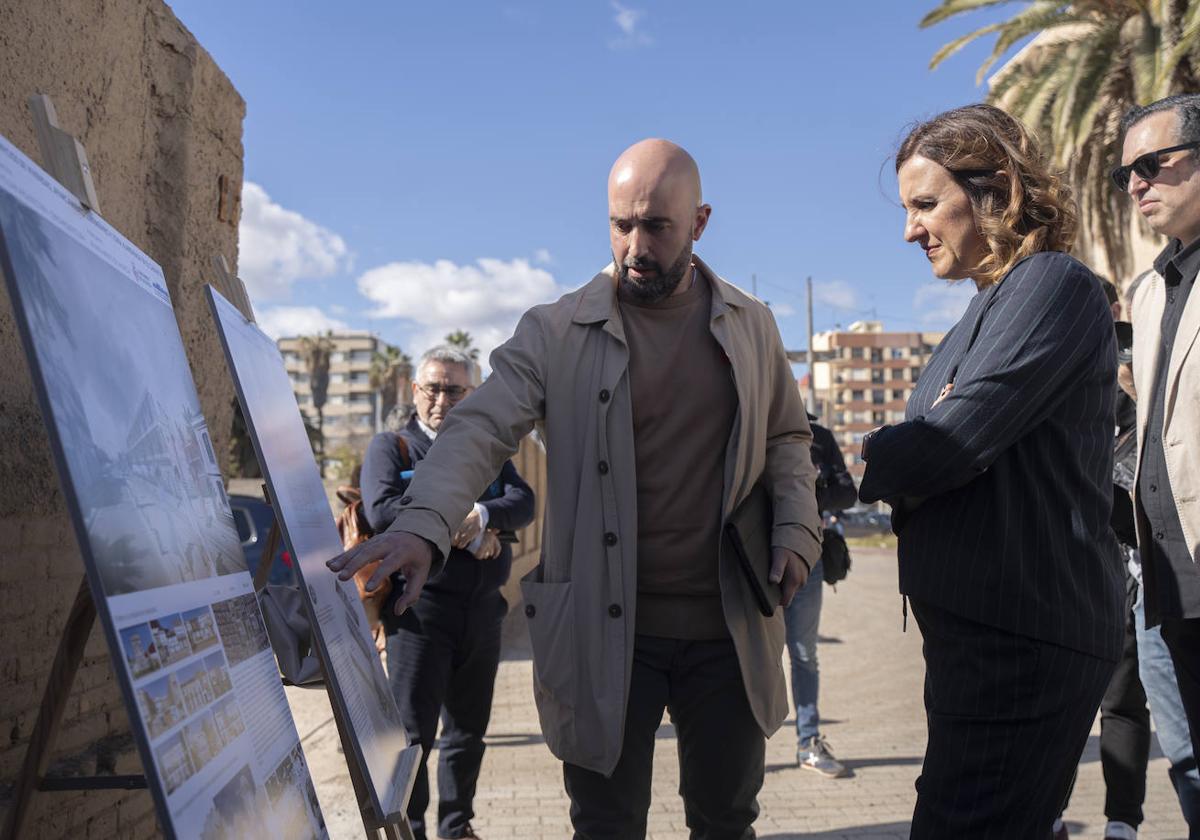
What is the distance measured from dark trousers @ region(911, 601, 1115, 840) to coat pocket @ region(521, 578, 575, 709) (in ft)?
3.22

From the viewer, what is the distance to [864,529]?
151 feet

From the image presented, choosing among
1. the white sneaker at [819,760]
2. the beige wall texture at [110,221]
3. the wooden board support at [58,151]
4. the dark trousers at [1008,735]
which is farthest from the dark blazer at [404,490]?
the dark trousers at [1008,735]

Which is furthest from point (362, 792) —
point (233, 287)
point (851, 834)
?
point (851, 834)

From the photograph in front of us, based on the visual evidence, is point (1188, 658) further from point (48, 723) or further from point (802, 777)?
point (802, 777)

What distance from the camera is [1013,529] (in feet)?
7.15

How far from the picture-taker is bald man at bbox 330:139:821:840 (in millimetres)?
2836

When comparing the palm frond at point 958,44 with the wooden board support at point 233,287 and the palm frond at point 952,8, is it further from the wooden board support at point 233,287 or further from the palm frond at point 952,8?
the wooden board support at point 233,287

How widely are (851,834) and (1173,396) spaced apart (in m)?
2.58

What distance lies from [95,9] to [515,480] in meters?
2.51

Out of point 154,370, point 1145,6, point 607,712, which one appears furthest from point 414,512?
point 1145,6

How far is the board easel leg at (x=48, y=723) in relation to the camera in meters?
1.98

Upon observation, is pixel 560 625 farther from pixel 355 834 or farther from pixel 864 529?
pixel 864 529

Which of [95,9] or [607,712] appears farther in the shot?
[95,9]

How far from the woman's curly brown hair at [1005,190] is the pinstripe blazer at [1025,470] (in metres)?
0.11
